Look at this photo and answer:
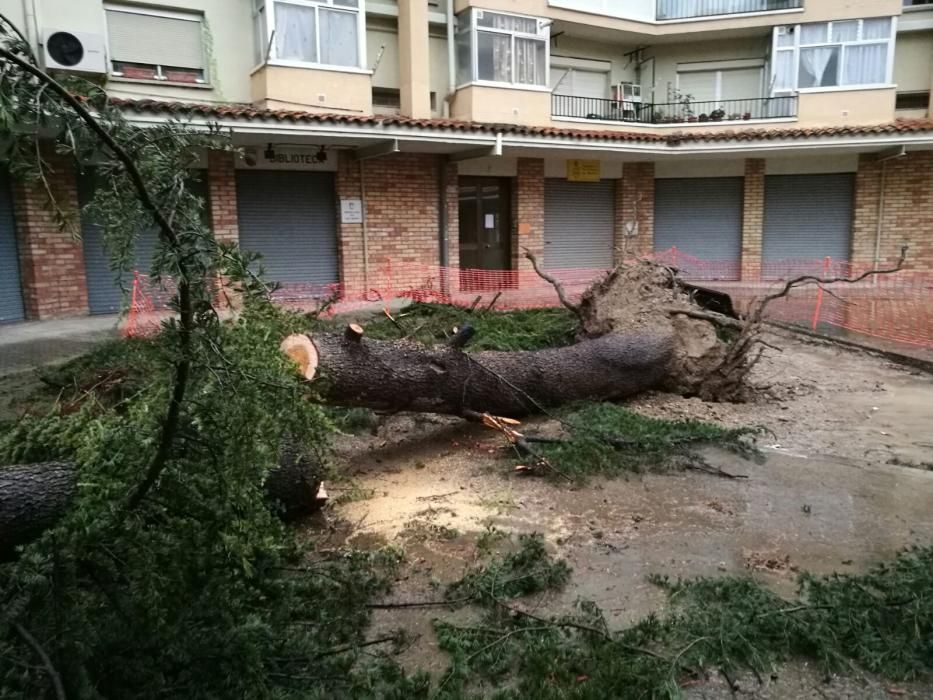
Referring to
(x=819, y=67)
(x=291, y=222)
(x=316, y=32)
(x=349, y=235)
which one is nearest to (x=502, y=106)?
(x=316, y=32)

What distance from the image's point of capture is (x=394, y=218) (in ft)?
46.4

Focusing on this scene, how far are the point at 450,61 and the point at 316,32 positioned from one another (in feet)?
10.3

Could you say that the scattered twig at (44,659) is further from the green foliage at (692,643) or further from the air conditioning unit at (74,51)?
the air conditioning unit at (74,51)

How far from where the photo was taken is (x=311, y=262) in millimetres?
13773

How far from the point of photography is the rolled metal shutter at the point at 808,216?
56.5ft

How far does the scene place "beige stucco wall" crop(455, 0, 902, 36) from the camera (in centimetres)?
1605

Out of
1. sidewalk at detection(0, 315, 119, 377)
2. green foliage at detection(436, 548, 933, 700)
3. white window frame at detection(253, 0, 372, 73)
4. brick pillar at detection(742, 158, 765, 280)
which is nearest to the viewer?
green foliage at detection(436, 548, 933, 700)

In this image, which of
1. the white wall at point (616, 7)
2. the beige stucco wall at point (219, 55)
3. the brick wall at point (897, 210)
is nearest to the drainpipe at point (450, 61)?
the white wall at point (616, 7)

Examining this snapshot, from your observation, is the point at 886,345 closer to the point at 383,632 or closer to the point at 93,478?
the point at 383,632

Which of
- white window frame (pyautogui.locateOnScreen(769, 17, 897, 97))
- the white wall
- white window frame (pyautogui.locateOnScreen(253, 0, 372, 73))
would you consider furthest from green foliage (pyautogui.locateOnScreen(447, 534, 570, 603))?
white window frame (pyautogui.locateOnScreen(769, 17, 897, 97))

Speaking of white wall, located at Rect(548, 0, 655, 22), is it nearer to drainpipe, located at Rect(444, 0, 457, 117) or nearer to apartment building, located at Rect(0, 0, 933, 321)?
apartment building, located at Rect(0, 0, 933, 321)

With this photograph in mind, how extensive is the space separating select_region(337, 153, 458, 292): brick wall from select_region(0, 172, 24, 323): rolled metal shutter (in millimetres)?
5383

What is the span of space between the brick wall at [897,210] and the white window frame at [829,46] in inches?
68.3

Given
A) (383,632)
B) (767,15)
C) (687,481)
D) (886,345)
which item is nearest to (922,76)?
(767,15)
